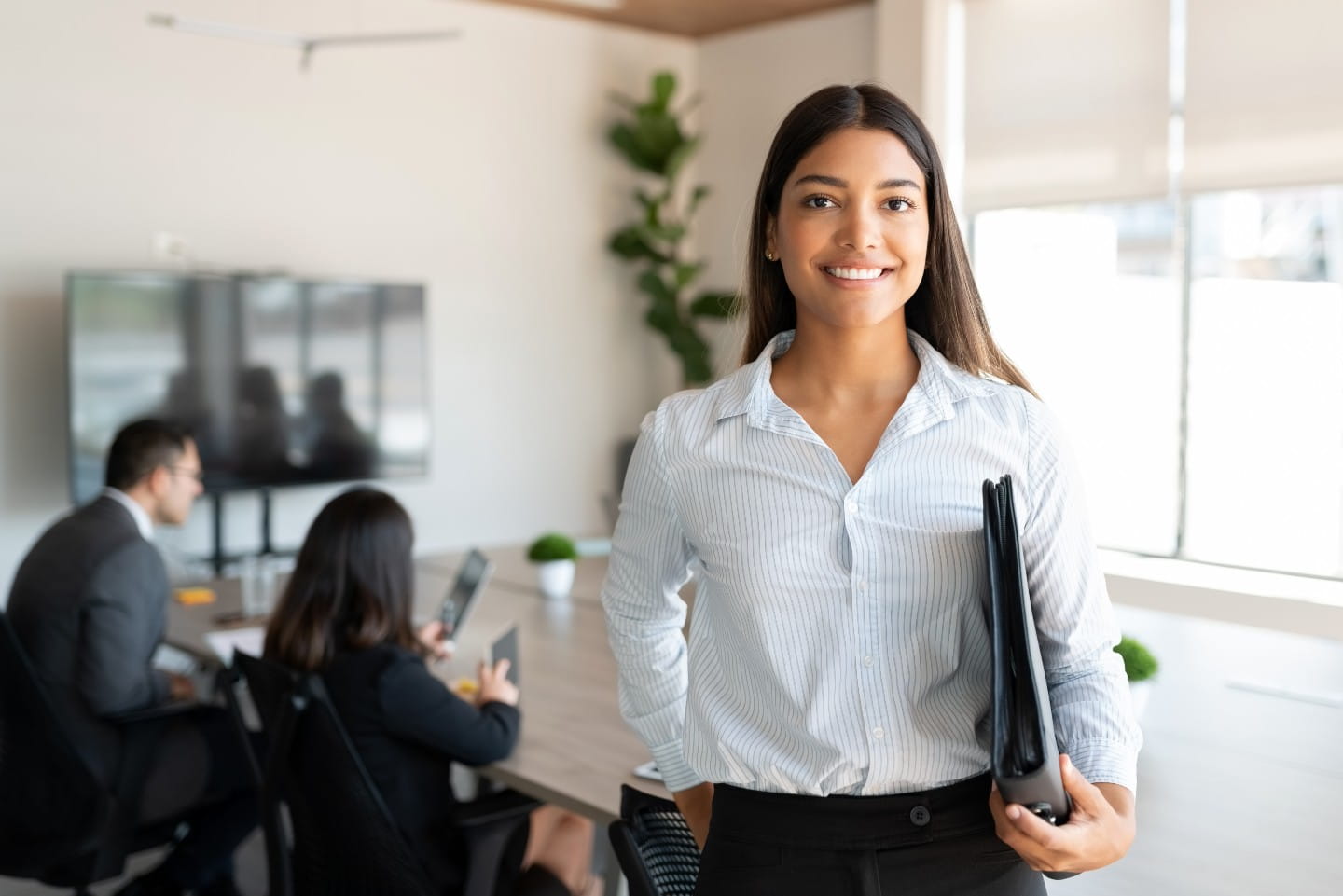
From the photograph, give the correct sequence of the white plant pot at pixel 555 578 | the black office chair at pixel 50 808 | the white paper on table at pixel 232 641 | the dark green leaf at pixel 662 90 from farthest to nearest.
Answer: the dark green leaf at pixel 662 90 < the white plant pot at pixel 555 578 < the white paper on table at pixel 232 641 < the black office chair at pixel 50 808

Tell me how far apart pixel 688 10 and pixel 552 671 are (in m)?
4.75

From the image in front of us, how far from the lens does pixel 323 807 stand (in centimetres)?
219

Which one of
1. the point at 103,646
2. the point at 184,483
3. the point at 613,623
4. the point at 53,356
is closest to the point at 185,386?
the point at 53,356

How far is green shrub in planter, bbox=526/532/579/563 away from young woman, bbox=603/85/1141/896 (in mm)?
2638

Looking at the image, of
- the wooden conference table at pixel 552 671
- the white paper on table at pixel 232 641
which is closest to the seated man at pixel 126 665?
the white paper on table at pixel 232 641

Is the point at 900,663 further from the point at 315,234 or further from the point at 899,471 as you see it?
the point at 315,234

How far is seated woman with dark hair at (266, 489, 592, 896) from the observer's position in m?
2.32

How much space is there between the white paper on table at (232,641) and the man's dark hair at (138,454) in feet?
1.48

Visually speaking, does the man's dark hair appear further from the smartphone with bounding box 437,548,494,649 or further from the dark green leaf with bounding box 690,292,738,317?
the dark green leaf with bounding box 690,292,738,317

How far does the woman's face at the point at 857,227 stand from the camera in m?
1.23

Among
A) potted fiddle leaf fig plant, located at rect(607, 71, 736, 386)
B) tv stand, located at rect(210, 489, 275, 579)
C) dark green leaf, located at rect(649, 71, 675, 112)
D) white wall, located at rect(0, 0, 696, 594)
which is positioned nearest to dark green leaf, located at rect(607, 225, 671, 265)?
potted fiddle leaf fig plant, located at rect(607, 71, 736, 386)

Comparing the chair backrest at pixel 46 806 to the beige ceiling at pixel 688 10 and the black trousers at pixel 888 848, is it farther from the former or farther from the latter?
the beige ceiling at pixel 688 10

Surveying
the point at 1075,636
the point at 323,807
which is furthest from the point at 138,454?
the point at 1075,636

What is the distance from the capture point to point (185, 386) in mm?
5254
